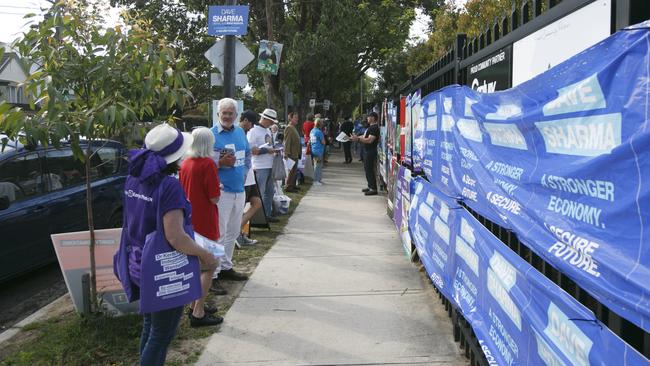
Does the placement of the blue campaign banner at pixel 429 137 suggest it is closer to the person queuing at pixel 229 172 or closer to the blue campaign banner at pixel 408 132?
the blue campaign banner at pixel 408 132

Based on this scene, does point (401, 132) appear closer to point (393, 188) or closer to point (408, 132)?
point (408, 132)

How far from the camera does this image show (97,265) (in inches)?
180

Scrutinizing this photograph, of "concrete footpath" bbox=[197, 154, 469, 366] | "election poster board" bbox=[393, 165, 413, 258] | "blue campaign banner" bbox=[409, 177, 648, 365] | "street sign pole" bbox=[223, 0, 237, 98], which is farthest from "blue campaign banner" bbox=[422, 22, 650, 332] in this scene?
"street sign pole" bbox=[223, 0, 237, 98]

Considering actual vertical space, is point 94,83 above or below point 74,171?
above

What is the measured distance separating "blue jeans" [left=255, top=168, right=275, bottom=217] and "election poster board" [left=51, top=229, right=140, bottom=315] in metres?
3.85

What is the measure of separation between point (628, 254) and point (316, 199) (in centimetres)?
1049

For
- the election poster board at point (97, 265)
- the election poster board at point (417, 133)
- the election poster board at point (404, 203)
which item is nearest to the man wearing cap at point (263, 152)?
the election poster board at point (404, 203)

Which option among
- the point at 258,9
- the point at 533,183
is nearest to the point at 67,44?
the point at 533,183

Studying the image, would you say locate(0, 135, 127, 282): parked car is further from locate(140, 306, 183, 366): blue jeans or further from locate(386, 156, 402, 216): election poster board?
locate(386, 156, 402, 216): election poster board

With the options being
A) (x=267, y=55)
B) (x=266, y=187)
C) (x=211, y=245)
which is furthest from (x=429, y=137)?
(x=267, y=55)

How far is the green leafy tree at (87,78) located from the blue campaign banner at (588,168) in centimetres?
253

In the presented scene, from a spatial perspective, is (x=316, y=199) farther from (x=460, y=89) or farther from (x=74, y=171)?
(x=460, y=89)

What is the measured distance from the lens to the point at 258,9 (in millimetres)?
21797

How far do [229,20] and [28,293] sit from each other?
4725mm
